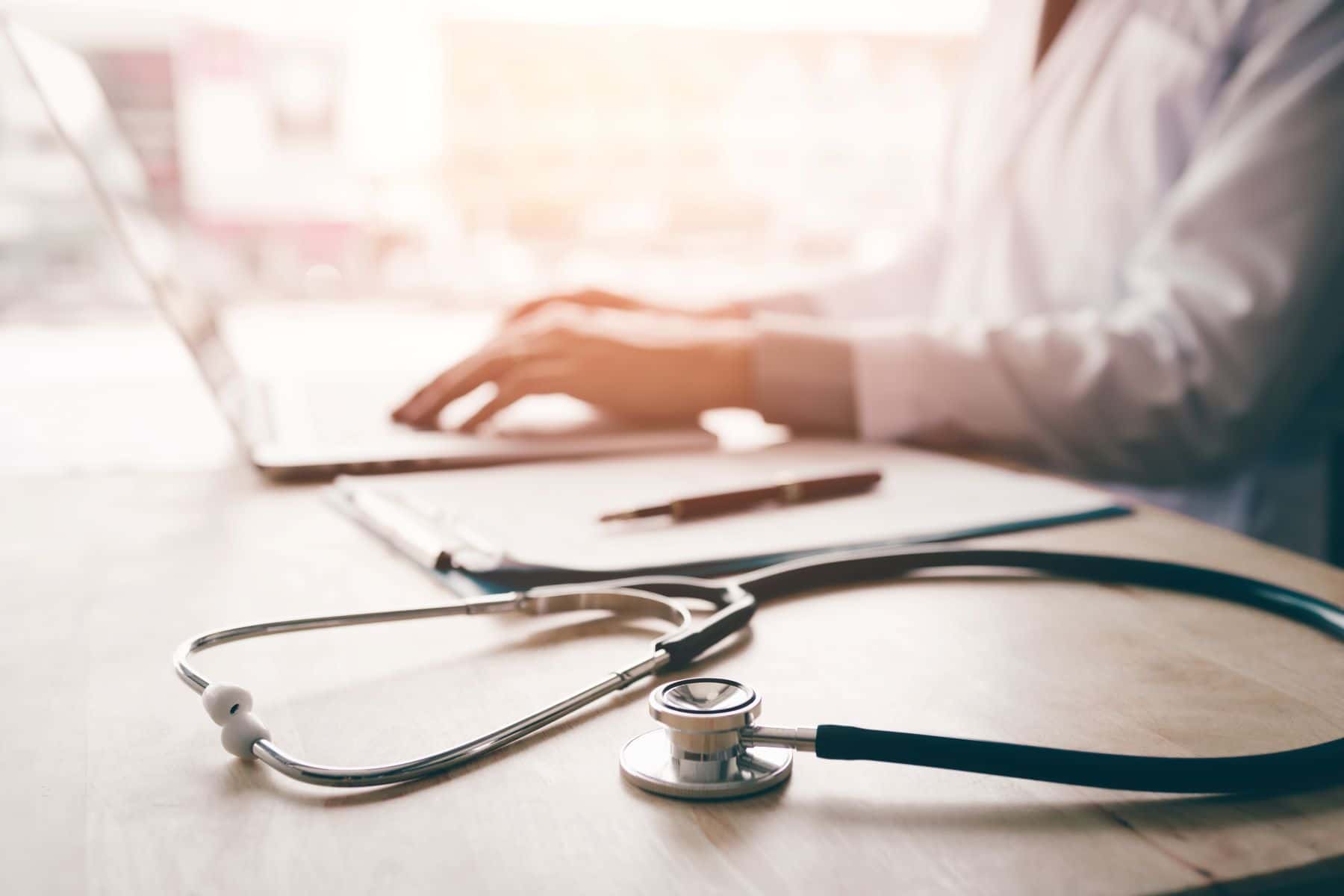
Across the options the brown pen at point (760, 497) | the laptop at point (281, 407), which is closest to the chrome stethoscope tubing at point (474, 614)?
the brown pen at point (760, 497)

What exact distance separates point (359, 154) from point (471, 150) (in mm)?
1086

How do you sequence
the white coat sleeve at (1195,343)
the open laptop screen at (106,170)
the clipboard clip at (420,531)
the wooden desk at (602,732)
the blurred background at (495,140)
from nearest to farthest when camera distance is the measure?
the wooden desk at (602,732)
the clipboard clip at (420,531)
the open laptop screen at (106,170)
the white coat sleeve at (1195,343)
the blurred background at (495,140)

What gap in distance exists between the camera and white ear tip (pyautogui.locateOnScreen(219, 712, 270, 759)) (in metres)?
0.28

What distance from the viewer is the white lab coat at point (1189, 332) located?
78 cm

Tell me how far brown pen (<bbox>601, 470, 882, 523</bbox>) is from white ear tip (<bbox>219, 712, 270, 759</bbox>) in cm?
25

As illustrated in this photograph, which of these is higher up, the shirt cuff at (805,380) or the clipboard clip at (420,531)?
the shirt cuff at (805,380)

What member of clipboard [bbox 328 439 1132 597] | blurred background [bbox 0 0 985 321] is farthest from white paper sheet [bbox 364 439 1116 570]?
blurred background [bbox 0 0 985 321]

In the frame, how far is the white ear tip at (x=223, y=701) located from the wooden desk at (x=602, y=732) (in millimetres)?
13

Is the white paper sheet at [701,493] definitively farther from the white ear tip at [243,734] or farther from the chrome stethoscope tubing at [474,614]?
the white ear tip at [243,734]

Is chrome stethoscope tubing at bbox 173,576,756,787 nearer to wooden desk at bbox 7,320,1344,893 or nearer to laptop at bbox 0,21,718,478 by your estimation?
wooden desk at bbox 7,320,1344,893

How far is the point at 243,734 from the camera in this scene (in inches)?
11.0

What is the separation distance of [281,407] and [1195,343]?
0.79 m

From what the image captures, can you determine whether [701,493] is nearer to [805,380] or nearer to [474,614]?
[474,614]

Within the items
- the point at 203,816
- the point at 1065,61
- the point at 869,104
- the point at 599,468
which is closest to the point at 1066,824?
the point at 203,816
